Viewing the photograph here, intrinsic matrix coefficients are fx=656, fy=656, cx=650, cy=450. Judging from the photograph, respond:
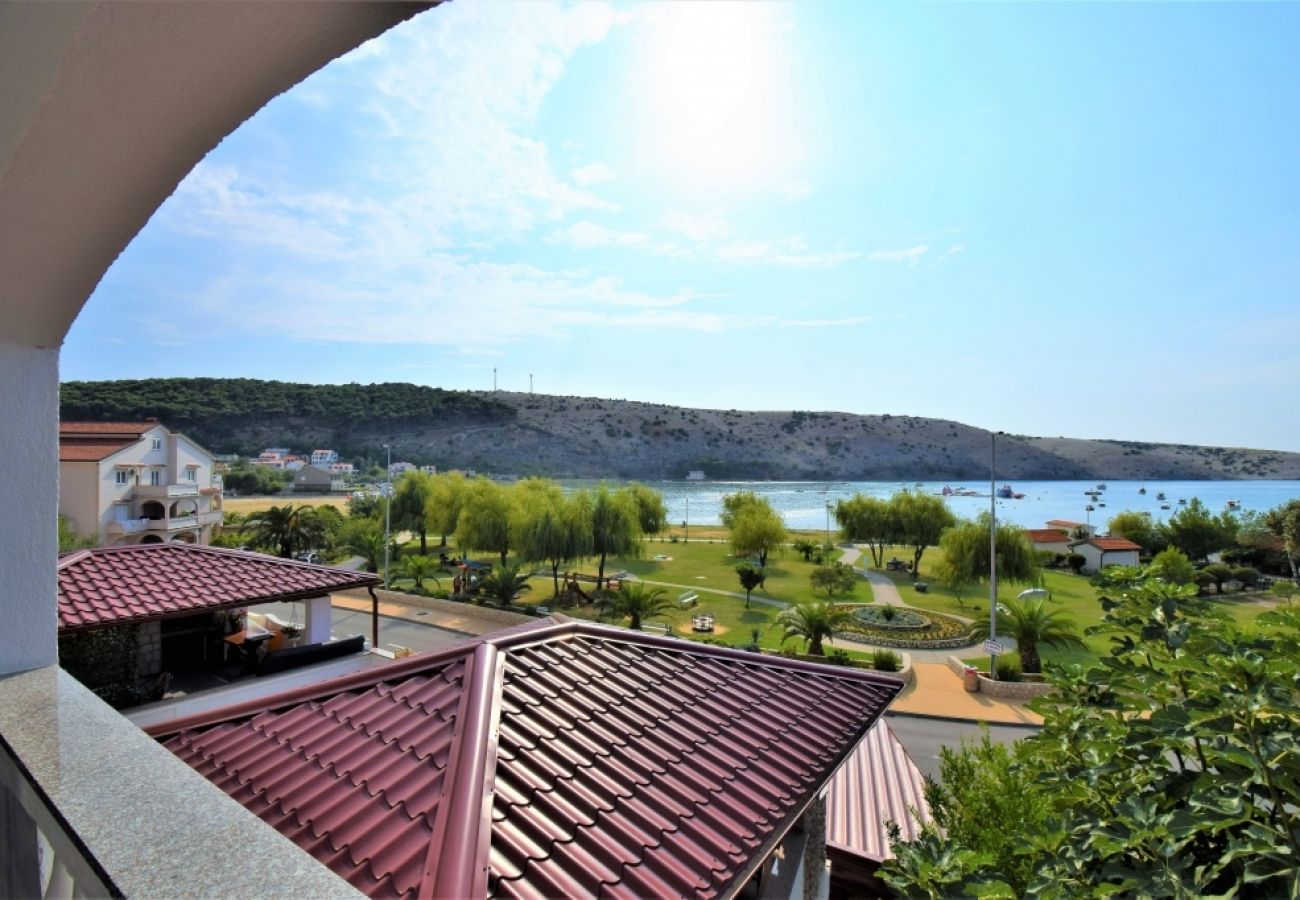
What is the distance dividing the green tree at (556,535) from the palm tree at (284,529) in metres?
11.5

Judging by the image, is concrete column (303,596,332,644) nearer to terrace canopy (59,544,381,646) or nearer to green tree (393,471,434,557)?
terrace canopy (59,544,381,646)

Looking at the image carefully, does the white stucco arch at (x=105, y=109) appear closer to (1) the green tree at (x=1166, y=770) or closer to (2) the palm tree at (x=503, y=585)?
(1) the green tree at (x=1166, y=770)

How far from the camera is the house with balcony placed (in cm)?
3138

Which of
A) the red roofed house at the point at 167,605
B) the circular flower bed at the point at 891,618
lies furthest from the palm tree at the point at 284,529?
the circular flower bed at the point at 891,618

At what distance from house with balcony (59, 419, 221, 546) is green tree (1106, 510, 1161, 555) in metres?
61.4

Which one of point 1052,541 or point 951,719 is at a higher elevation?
point 1052,541

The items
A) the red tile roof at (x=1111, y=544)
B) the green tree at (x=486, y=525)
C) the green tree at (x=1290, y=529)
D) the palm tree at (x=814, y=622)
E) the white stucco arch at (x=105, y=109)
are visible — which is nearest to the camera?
the white stucco arch at (x=105, y=109)

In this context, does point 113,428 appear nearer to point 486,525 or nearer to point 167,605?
point 486,525

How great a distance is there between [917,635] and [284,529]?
29159 mm

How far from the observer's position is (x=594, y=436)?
106 metres

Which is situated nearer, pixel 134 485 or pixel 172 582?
pixel 172 582

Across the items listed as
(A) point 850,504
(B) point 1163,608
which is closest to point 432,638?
(B) point 1163,608

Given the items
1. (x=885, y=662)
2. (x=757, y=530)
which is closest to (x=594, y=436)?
(x=757, y=530)

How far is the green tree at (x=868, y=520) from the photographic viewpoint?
41844 millimetres
